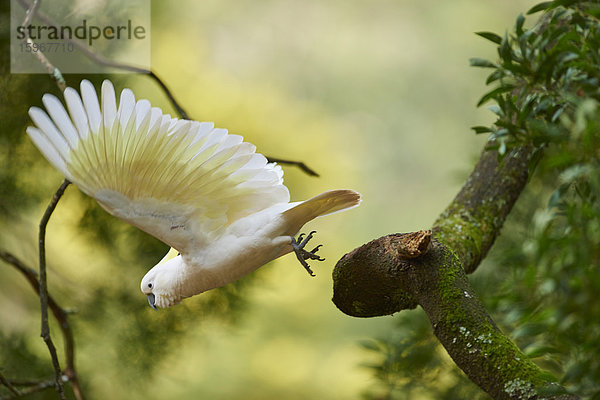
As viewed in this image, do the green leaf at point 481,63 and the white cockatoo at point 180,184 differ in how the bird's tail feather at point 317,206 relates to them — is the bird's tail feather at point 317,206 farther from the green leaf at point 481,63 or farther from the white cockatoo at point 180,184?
the green leaf at point 481,63

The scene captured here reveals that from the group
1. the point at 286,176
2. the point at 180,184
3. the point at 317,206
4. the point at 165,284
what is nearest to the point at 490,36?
the point at 317,206

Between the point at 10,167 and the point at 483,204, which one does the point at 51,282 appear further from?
the point at 483,204

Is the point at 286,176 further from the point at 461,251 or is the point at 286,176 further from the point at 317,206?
the point at 317,206

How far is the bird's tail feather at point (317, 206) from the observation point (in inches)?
39.9

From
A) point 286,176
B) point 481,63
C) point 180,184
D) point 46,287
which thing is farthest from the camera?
point 286,176

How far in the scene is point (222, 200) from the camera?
1.08 meters

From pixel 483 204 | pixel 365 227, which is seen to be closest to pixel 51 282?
pixel 483 204

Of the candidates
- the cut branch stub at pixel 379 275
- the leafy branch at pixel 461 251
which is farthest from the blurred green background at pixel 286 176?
the leafy branch at pixel 461 251

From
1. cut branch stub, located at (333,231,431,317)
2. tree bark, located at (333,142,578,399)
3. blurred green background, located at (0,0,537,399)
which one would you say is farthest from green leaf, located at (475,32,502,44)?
blurred green background, located at (0,0,537,399)

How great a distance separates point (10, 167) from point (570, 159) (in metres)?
2.10

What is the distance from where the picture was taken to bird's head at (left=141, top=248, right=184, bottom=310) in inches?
42.8

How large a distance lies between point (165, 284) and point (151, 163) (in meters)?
0.24

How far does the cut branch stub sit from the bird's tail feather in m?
0.09

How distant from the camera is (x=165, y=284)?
110cm
